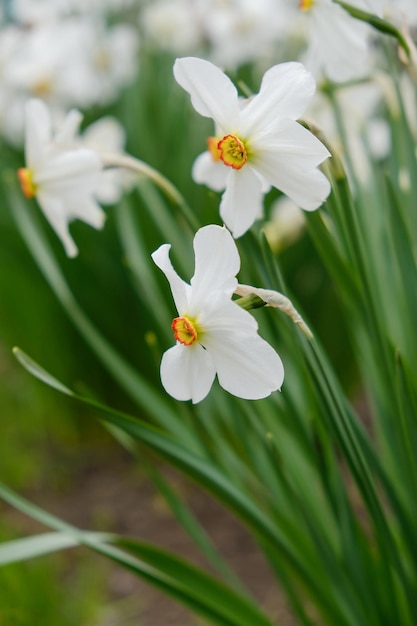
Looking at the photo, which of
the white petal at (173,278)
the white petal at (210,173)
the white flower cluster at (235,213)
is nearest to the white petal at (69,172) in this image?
the white petal at (210,173)

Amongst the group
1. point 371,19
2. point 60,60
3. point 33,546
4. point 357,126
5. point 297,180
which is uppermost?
point 60,60

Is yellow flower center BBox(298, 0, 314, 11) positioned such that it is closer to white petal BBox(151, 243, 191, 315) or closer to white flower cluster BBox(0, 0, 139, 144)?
white petal BBox(151, 243, 191, 315)

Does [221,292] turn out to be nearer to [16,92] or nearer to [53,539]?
[53,539]

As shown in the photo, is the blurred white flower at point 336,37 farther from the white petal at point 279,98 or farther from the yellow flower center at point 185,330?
the yellow flower center at point 185,330

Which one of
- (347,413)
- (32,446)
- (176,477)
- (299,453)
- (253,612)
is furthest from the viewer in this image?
(32,446)

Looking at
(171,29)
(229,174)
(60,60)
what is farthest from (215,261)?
(171,29)

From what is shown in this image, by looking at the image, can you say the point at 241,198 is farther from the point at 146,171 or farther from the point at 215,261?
the point at 146,171

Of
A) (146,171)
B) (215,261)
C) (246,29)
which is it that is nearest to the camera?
(215,261)

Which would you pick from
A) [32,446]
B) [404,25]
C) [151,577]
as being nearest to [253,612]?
[151,577]

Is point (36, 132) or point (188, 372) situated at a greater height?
point (36, 132)
